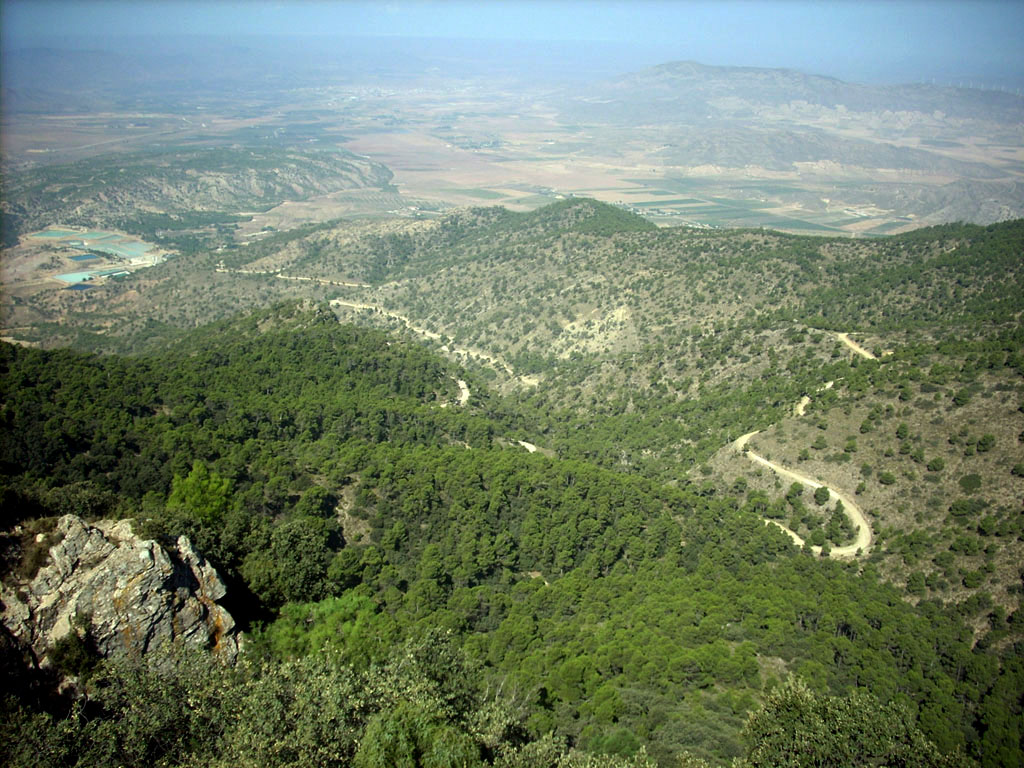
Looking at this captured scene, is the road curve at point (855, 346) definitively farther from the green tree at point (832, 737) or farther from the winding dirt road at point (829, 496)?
the green tree at point (832, 737)

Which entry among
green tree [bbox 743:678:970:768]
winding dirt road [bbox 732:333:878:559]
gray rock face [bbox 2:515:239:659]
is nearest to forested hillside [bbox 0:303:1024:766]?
green tree [bbox 743:678:970:768]

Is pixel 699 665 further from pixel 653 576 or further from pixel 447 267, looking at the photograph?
pixel 447 267

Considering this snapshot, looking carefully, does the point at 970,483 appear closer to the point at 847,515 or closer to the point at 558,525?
the point at 847,515

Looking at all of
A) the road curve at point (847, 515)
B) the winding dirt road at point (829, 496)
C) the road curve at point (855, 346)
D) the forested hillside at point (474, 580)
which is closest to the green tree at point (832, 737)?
the forested hillside at point (474, 580)

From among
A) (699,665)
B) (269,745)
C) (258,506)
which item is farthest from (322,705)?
(258,506)

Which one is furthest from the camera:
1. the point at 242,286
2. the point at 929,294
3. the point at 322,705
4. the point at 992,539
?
the point at 242,286

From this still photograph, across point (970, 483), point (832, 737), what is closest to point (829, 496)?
point (970, 483)

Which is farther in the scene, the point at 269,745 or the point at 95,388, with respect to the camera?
the point at 95,388
